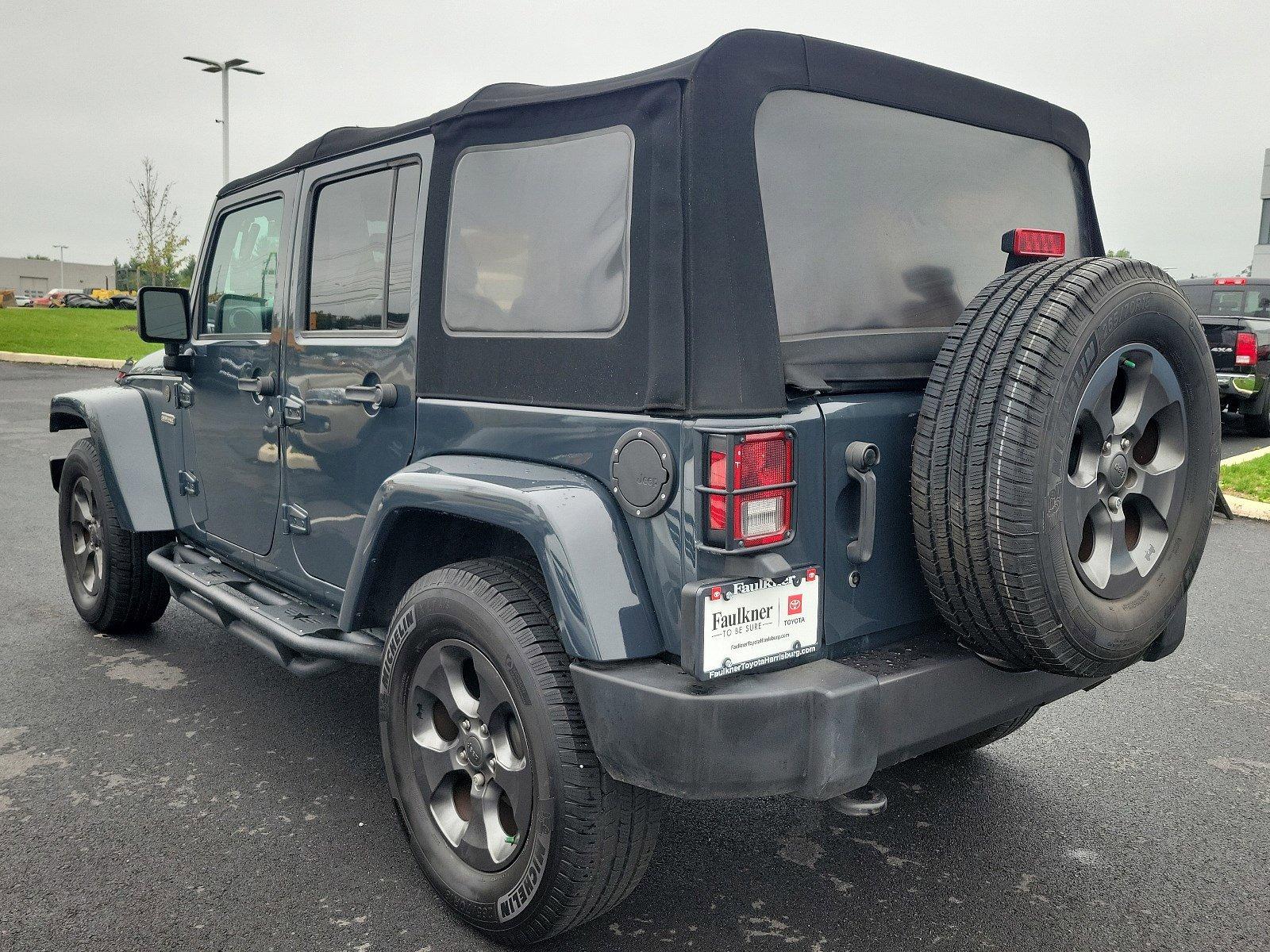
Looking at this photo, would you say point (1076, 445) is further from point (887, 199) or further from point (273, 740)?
point (273, 740)

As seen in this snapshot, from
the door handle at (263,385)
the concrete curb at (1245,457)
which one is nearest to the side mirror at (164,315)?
the door handle at (263,385)

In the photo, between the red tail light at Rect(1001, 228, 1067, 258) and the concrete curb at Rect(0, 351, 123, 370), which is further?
the concrete curb at Rect(0, 351, 123, 370)

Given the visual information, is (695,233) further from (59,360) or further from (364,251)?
(59,360)

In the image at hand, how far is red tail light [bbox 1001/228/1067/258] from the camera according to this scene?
8.68 ft

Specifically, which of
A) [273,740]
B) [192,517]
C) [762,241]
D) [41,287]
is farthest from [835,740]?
[41,287]

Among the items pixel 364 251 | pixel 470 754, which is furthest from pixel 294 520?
pixel 470 754

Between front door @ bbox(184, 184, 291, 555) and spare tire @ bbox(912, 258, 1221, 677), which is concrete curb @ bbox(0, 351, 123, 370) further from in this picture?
spare tire @ bbox(912, 258, 1221, 677)

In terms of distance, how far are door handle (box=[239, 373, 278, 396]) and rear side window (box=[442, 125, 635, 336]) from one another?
1046mm

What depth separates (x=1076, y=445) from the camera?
2359mm

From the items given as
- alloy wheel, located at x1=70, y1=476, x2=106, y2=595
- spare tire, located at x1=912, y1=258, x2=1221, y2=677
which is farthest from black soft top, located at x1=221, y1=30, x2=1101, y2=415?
alloy wheel, located at x1=70, y1=476, x2=106, y2=595

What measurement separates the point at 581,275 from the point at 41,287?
445 ft

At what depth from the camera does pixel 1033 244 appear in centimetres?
269

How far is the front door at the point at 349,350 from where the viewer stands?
9.86 ft

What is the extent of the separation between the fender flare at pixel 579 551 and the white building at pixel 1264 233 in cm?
4592
